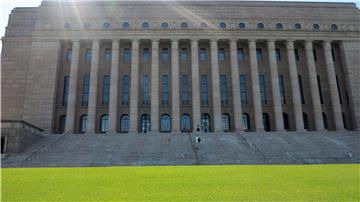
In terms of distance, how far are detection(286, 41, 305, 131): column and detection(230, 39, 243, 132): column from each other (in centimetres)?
831

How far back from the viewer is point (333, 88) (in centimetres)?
4750

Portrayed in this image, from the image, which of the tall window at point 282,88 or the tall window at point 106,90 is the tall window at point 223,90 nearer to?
the tall window at point 282,88

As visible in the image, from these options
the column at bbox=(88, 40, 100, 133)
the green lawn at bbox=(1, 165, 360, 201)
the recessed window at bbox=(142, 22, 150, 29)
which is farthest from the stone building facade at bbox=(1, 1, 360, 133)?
the green lawn at bbox=(1, 165, 360, 201)

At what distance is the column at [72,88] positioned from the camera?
44.7m

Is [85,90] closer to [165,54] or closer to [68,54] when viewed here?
[68,54]

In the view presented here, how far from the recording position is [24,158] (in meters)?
28.0

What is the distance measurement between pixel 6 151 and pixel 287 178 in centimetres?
2761

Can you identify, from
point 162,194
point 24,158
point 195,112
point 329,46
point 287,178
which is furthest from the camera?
point 329,46

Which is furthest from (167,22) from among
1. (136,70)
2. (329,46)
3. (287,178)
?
(287,178)

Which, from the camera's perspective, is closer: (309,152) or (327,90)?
(309,152)

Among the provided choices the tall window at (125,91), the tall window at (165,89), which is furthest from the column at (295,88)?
the tall window at (125,91)

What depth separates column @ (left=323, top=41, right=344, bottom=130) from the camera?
152 feet

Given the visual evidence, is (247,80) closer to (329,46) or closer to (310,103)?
(310,103)

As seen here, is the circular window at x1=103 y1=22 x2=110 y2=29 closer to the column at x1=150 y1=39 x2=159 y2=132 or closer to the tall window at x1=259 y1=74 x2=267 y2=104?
the column at x1=150 y1=39 x2=159 y2=132
